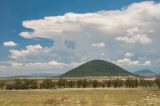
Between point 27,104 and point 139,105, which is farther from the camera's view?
point 27,104

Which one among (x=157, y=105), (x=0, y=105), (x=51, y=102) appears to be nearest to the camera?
(x=157, y=105)

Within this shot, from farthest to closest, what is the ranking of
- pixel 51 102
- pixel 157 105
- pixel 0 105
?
1. pixel 51 102
2. pixel 0 105
3. pixel 157 105

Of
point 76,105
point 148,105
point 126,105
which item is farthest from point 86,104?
point 148,105

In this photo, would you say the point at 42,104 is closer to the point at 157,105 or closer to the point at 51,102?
the point at 51,102

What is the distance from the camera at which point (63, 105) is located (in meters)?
71.1

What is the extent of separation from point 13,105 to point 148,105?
33205mm

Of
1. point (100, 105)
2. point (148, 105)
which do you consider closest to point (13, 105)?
point (100, 105)

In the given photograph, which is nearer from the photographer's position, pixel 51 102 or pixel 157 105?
pixel 157 105

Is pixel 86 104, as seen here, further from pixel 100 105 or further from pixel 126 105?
pixel 126 105

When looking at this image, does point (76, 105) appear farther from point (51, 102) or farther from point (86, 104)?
point (51, 102)

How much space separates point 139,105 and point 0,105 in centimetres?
3450

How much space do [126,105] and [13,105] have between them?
28.1 meters

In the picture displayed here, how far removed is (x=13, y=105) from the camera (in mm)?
72625

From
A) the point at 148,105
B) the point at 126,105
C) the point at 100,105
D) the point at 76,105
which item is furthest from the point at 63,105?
the point at 148,105
